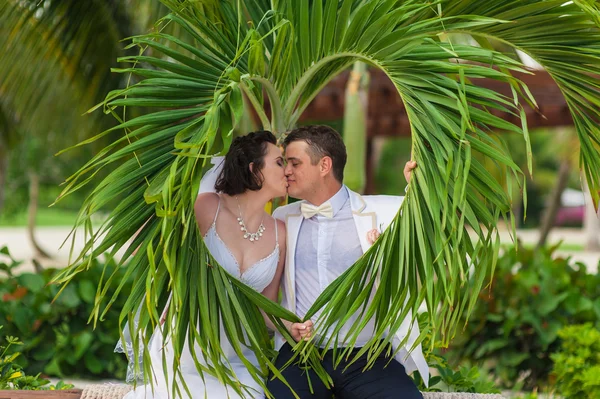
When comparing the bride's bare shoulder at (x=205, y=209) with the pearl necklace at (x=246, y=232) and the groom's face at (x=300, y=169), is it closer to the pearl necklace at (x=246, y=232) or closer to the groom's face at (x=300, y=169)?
the pearl necklace at (x=246, y=232)

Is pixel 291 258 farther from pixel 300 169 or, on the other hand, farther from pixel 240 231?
pixel 300 169

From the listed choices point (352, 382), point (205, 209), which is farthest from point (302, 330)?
point (205, 209)

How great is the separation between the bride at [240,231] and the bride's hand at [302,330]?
2 cm

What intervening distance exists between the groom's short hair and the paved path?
59.1 ft

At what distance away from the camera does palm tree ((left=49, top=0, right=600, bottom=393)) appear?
7.23ft

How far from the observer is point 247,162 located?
281cm

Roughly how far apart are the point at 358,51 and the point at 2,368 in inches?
77.6

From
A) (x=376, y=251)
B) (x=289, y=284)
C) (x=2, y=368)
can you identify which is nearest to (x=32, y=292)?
(x=2, y=368)

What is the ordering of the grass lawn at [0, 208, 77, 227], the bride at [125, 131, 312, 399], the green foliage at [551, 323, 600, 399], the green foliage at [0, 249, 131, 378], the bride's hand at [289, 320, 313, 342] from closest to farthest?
the bride's hand at [289, 320, 313, 342]
the bride at [125, 131, 312, 399]
the green foliage at [551, 323, 600, 399]
the green foliage at [0, 249, 131, 378]
the grass lawn at [0, 208, 77, 227]

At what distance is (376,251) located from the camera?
2.50 metres

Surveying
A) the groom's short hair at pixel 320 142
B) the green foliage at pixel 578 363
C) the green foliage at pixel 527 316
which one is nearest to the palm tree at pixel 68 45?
the groom's short hair at pixel 320 142

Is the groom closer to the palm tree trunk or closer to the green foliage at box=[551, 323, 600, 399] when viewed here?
the green foliage at box=[551, 323, 600, 399]

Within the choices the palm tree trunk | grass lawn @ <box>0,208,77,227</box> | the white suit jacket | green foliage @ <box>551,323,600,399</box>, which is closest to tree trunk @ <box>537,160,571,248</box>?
the palm tree trunk

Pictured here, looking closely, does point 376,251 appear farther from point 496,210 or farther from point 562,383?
point 562,383
